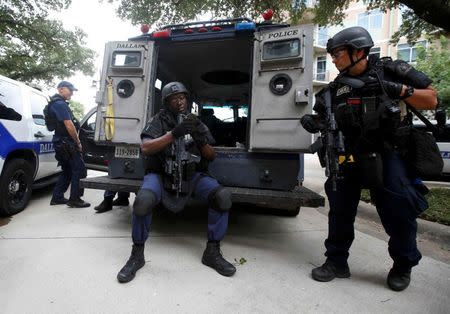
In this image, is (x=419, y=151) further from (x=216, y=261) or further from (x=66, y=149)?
(x=66, y=149)

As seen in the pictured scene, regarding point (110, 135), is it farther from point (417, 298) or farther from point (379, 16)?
point (379, 16)

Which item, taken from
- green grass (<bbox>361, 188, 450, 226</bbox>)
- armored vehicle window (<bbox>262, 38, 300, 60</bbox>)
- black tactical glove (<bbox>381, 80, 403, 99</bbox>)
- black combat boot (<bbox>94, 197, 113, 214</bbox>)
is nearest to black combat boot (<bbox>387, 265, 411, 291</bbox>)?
black tactical glove (<bbox>381, 80, 403, 99</bbox>)

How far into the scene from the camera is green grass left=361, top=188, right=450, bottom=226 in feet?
14.2

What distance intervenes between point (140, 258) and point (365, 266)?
2030 millimetres

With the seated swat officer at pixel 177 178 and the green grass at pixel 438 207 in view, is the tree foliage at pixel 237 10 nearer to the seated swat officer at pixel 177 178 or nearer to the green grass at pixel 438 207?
the green grass at pixel 438 207

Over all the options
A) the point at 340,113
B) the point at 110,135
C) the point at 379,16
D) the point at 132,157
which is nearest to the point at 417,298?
the point at 340,113

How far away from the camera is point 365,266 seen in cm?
273

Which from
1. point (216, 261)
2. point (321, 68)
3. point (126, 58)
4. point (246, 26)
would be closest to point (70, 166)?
point (126, 58)

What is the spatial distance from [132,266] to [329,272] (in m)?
1.61

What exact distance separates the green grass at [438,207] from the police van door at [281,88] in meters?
2.80

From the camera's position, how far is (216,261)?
8.32 feet

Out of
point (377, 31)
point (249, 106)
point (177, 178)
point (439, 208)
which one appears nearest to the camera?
point (177, 178)

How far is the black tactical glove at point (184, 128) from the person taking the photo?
255 centimetres

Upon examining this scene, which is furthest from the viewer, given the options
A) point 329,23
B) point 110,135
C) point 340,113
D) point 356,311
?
point 329,23
